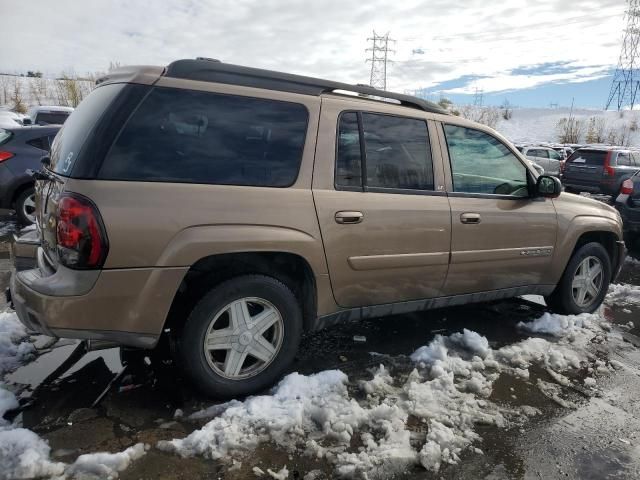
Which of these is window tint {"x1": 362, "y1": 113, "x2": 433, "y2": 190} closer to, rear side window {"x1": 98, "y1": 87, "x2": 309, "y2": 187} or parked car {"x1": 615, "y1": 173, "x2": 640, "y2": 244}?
rear side window {"x1": 98, "y1": 87, "x2": 309, "y2": 187}

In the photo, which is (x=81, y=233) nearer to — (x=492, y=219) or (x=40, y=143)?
(x=492, y=219)

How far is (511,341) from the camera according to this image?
4.11 m

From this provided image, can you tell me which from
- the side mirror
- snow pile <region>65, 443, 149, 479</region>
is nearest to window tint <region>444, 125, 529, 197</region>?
the side mirror

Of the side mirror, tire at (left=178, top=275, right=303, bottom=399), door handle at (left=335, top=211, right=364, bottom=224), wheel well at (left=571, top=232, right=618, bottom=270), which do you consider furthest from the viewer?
wheel well at (left=571, top=232, right=618, bottom=270)

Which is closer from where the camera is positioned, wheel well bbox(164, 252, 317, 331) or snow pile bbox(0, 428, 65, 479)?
snow pile bbox(0, 428, 65, 479)

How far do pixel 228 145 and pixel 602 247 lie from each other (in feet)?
12.7

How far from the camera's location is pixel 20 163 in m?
7.36

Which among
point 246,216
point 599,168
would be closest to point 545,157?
point 599,168

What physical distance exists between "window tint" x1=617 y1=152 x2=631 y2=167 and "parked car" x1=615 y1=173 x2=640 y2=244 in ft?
20.2

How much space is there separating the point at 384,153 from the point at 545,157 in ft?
62.5

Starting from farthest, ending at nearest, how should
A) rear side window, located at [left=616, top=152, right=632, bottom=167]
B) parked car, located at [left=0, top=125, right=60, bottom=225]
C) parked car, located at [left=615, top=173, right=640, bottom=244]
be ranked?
rear side window, located at [left=616, top=152, right=632, bottom=167], parked car, located at [left=615, top=173, right=640, bottom=244], parked car, located at [left=0, top=125, right=60, bottom=225]

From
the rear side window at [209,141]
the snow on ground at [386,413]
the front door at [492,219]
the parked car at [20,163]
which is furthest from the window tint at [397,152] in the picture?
the parked car at [20,163]

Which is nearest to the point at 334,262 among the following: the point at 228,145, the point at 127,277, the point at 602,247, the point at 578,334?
the point at 228,145

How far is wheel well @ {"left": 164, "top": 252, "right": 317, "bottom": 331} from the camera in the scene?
2770 mm
